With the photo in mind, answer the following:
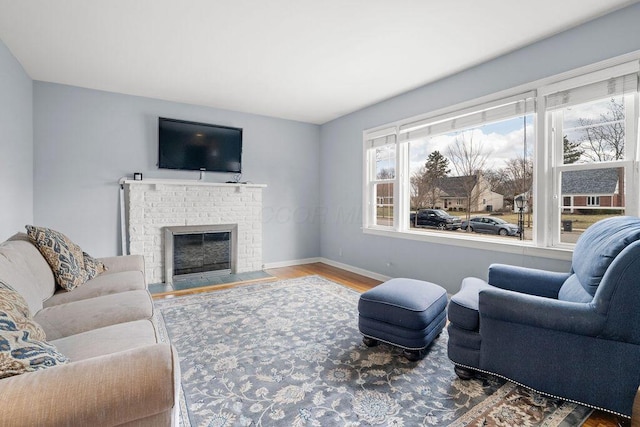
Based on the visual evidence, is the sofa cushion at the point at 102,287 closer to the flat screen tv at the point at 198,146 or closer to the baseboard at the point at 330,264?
the flat screen tv at the point at 198,146

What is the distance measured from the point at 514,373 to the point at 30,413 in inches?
83.4

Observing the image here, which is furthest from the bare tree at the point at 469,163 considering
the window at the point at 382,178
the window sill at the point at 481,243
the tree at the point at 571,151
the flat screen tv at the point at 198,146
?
the flat screen tv at the point at 198,146

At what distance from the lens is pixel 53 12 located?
233cm

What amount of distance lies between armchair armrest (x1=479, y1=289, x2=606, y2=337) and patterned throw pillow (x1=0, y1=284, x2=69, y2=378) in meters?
2.02

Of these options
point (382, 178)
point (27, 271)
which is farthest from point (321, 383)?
point (382, 178)

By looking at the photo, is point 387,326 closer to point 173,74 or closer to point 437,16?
point 437,16

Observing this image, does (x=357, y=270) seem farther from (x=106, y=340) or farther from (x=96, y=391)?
(x=96, y=391)

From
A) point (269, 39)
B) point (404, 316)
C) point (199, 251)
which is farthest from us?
point (199, 251)

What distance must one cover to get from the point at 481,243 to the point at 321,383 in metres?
2.22

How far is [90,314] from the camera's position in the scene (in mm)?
1726

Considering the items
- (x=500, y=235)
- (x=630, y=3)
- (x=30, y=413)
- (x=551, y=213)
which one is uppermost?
(x=630, y=3)

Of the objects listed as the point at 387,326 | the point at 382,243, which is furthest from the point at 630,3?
the point at 382,243

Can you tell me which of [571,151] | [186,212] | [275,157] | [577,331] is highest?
[275,157]

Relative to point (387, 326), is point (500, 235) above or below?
above
